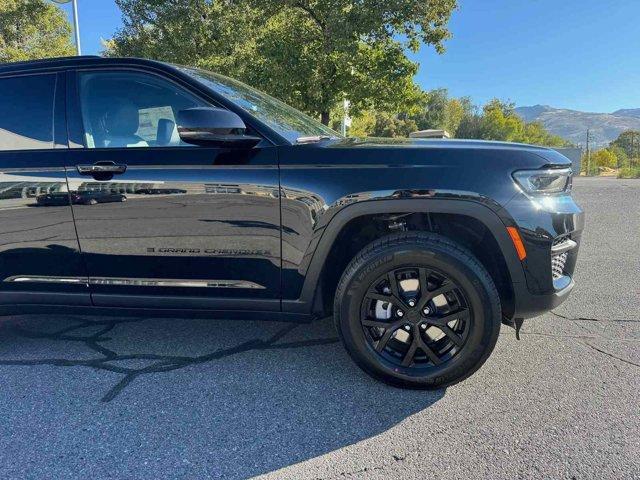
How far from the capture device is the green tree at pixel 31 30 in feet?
50.9

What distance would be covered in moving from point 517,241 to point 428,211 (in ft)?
1.60

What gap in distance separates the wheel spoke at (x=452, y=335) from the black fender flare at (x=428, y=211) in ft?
1.40

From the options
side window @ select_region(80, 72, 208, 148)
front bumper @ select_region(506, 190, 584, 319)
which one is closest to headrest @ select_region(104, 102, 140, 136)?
side window @ select_region(80, 72, 208, 148)

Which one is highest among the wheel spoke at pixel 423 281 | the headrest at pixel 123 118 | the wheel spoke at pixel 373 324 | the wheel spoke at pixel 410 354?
the headrest at pixel 123 118

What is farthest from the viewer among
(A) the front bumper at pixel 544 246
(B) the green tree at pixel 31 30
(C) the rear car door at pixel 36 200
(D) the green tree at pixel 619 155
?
(D) the green tree at pixel 619 155

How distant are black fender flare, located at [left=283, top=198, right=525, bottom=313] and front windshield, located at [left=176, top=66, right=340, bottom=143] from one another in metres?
0.56

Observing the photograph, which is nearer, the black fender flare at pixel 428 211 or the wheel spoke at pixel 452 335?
the black fender flare at pixel 428 211

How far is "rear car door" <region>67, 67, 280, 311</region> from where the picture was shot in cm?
251

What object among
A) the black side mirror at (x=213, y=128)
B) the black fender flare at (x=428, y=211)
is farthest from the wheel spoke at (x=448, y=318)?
the black side mirror at (x=213, y=128)

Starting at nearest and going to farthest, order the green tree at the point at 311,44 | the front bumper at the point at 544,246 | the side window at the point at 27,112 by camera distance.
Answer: the front bumper at the point at 544,246 → the side window at the point at 27,112 → the green tree at the point at 311,44

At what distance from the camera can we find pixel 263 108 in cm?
294

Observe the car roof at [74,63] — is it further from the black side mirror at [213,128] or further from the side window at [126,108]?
the black side mirror at [213,128]

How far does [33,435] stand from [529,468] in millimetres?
2364

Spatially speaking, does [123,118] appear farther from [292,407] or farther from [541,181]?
[541,181]
